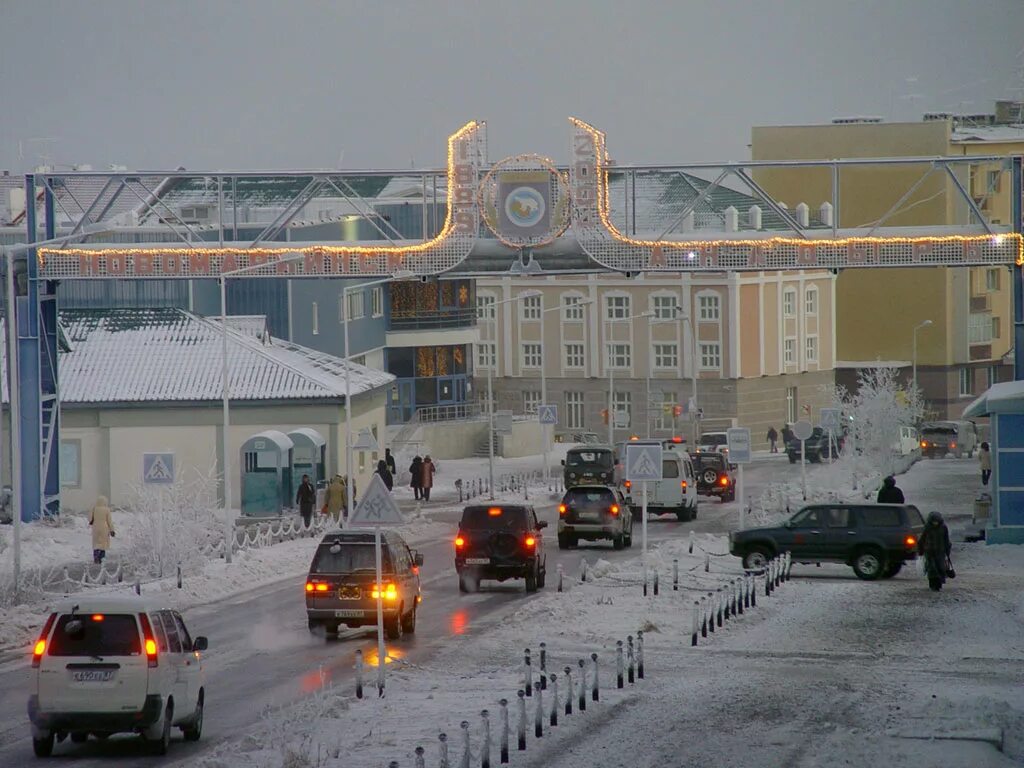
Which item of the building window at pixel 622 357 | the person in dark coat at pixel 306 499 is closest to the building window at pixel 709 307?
the building window at pixel 622 357

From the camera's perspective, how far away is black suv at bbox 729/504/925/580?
37188 millimetres

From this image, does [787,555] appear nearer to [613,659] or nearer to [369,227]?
[613,659]

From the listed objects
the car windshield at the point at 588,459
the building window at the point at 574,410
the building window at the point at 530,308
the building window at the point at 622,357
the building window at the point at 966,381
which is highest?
the building window at the point at 530,308

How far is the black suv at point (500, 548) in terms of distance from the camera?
35.6m

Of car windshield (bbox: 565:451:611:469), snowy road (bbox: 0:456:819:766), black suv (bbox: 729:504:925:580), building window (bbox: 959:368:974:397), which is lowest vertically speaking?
snowy road (bbox: 0:456:819:766)

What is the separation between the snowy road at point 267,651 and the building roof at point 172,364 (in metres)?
18.1

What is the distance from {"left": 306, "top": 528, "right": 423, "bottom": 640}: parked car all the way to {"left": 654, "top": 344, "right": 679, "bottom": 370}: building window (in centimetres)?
7692

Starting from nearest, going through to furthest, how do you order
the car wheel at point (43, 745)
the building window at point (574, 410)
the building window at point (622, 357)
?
the car wheel at point (43, 745), the building window at point (622, 357), the building window at point (574, 410)

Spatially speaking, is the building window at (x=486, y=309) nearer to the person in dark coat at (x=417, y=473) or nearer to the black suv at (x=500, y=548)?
the person in dark coat at (x=417, y=473)

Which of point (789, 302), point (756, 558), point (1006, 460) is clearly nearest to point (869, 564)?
point (756, 558)

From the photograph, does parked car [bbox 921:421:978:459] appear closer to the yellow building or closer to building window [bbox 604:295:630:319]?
building window [bbox 604:295:630:319]

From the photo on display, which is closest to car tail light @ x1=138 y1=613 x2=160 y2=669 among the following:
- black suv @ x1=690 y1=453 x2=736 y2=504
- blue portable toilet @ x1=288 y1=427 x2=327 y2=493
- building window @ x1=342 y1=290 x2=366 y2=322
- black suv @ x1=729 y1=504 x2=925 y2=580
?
black suv @ x1=729 y1=504 x2=925 y2=580

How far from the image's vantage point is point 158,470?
122 ft

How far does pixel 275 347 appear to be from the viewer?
66500 millimetres
